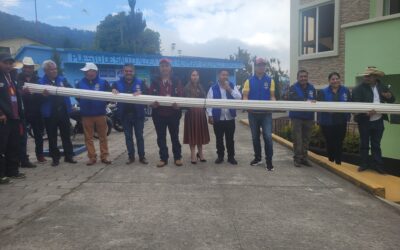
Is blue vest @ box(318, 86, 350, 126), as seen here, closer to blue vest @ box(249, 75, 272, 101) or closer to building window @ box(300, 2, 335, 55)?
blue vest @ box(249, 75, 272, 101)

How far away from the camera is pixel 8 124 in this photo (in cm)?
684

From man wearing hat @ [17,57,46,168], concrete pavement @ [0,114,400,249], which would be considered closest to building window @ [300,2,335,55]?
concrete pavement @ [0,114,400,249]

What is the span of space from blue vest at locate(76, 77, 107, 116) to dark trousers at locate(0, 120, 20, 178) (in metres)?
1.36

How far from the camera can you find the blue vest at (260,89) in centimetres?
790

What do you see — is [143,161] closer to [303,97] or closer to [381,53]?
[303,97]

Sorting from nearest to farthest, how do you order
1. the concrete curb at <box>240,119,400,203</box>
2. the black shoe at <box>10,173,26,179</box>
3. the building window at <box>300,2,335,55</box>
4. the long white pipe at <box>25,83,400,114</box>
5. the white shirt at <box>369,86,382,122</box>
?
1. the concrete curb at <box>240,119,400,203</box>
2. the black shoe at <box>10,173,26,179</box>
3. the long white pipe at <box>25,83,400,114</box>
4. the white shirt at <box>369,86,382,122</box>
5. the building window at <box>300,2,335,55</box>

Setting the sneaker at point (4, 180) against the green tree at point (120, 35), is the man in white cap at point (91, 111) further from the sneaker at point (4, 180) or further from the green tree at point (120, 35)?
the green tree at point (120, 35)

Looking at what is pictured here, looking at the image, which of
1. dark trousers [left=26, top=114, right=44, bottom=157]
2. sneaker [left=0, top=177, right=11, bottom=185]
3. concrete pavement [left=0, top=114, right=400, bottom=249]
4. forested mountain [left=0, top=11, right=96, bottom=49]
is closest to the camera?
concrete pavement [left=0, top=114, right=400, bottom=249]

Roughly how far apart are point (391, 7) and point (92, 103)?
939 centimetres

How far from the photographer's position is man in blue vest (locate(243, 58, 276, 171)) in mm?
7805

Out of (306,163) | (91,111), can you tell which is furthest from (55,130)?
(306,163)

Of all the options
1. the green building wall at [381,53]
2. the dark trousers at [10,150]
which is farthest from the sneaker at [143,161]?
the green building wall at [381,53]

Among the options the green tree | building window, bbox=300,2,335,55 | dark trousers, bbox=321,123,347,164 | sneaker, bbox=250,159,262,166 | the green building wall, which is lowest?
sneaker, bbox=250,159,262,166

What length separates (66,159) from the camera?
8352 millimetres
